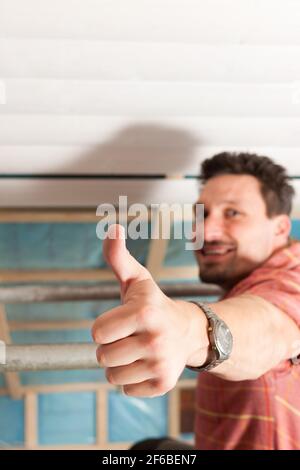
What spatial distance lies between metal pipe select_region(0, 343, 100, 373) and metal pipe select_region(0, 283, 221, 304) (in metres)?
0.32

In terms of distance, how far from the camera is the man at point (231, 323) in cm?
55

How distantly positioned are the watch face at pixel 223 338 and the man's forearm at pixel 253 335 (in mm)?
27

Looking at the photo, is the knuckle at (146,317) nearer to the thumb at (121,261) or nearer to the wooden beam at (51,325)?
the thumb at (121,261)

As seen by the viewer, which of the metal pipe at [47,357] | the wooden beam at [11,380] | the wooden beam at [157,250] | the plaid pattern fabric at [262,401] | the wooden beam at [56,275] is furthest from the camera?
the wooden beam at [11,380]

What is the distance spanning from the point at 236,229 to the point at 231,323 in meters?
0.52

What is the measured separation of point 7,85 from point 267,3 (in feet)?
1.35

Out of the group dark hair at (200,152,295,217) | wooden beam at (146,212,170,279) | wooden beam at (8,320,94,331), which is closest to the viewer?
dark hair at (200,152,295,217)

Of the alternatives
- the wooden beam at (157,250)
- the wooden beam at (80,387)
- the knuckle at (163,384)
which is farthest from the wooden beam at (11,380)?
the knuckle at (163,384)

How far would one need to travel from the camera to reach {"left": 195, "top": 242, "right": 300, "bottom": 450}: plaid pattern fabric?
924mm

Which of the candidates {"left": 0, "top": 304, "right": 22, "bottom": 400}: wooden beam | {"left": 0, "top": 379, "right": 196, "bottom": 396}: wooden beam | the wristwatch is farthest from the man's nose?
{"left": 0, "top": 379, "right": 196, "bottom": 396}: wooden beam

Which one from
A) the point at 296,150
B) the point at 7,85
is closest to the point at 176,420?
the point at 296,150

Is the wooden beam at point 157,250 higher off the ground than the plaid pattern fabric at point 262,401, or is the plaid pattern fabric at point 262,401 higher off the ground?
the wooden beam at point 157,250

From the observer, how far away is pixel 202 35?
78cm

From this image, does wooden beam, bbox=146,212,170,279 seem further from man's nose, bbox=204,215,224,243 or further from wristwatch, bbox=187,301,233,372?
wristwatch, bbox=187,301,233,372
